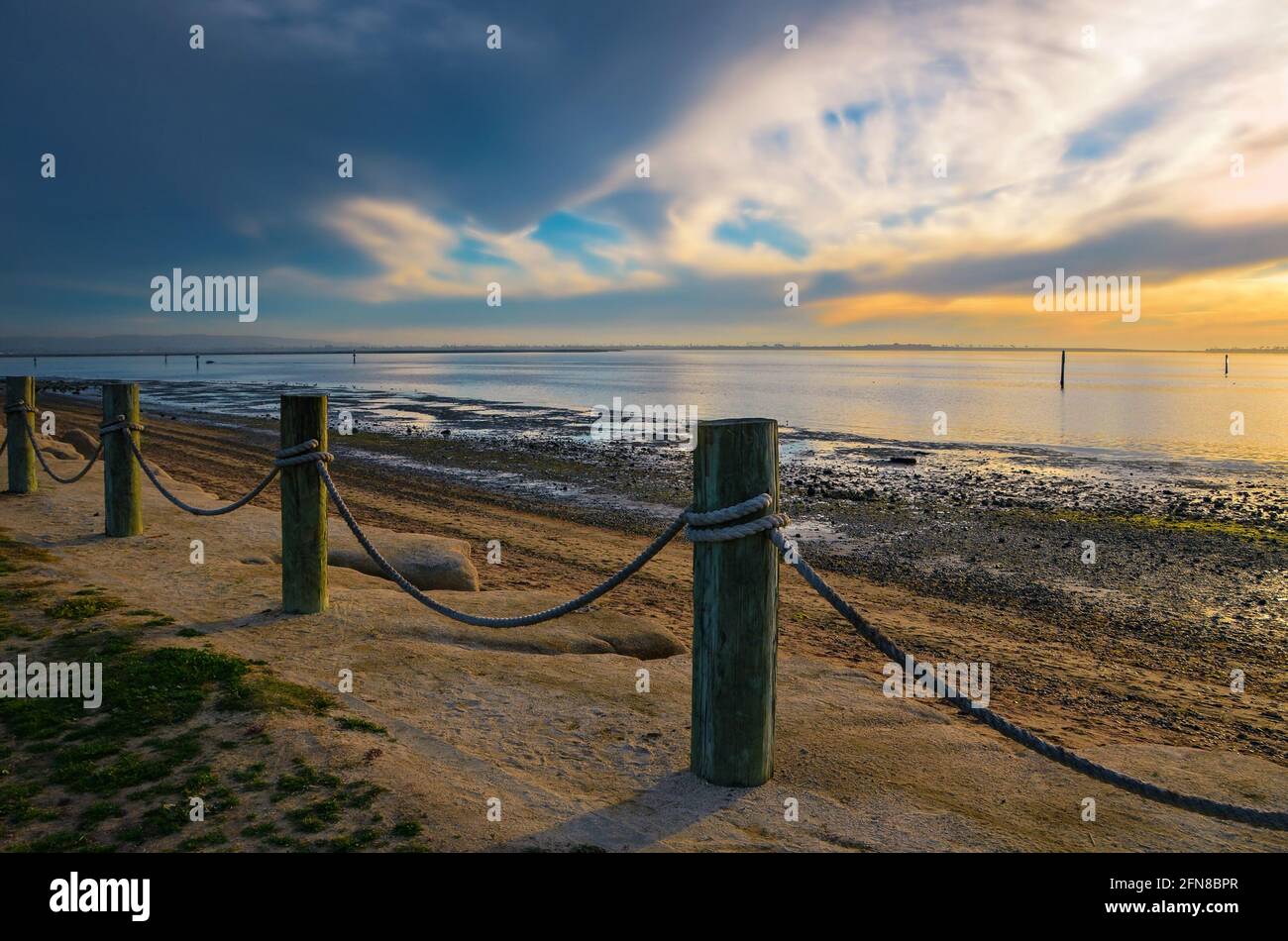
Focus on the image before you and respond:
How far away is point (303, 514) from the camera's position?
20.1ft

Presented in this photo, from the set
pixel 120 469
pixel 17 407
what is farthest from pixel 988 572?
pixel 17 407

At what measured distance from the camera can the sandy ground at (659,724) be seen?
3.51 meters

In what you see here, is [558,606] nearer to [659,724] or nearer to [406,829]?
[659,724]

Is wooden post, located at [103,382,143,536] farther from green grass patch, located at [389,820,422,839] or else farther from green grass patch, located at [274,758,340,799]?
green grass patch, located at [389,820,422,839]

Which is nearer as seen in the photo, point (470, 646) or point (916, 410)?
point (470, 646)

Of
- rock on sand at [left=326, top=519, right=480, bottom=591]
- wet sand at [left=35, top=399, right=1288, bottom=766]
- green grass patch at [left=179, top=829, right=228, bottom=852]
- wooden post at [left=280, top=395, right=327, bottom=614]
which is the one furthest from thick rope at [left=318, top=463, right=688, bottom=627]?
wet sand at [left=35, top=399, right=1288, bottom=766]

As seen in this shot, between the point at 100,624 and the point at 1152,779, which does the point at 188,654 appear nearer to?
the point at 100,624

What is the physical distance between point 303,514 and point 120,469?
Answer: 13.1ft

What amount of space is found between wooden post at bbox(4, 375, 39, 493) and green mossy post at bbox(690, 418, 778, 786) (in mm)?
11702

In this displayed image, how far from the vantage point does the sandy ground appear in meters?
3.51

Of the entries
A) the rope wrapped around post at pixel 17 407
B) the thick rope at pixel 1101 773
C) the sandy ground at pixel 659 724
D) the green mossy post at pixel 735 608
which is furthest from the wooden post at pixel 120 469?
the thick rope at pixel 1101 773

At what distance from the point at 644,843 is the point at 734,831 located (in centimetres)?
43

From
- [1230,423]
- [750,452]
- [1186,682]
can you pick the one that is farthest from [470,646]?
[1230,423]

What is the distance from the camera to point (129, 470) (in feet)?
28.1
